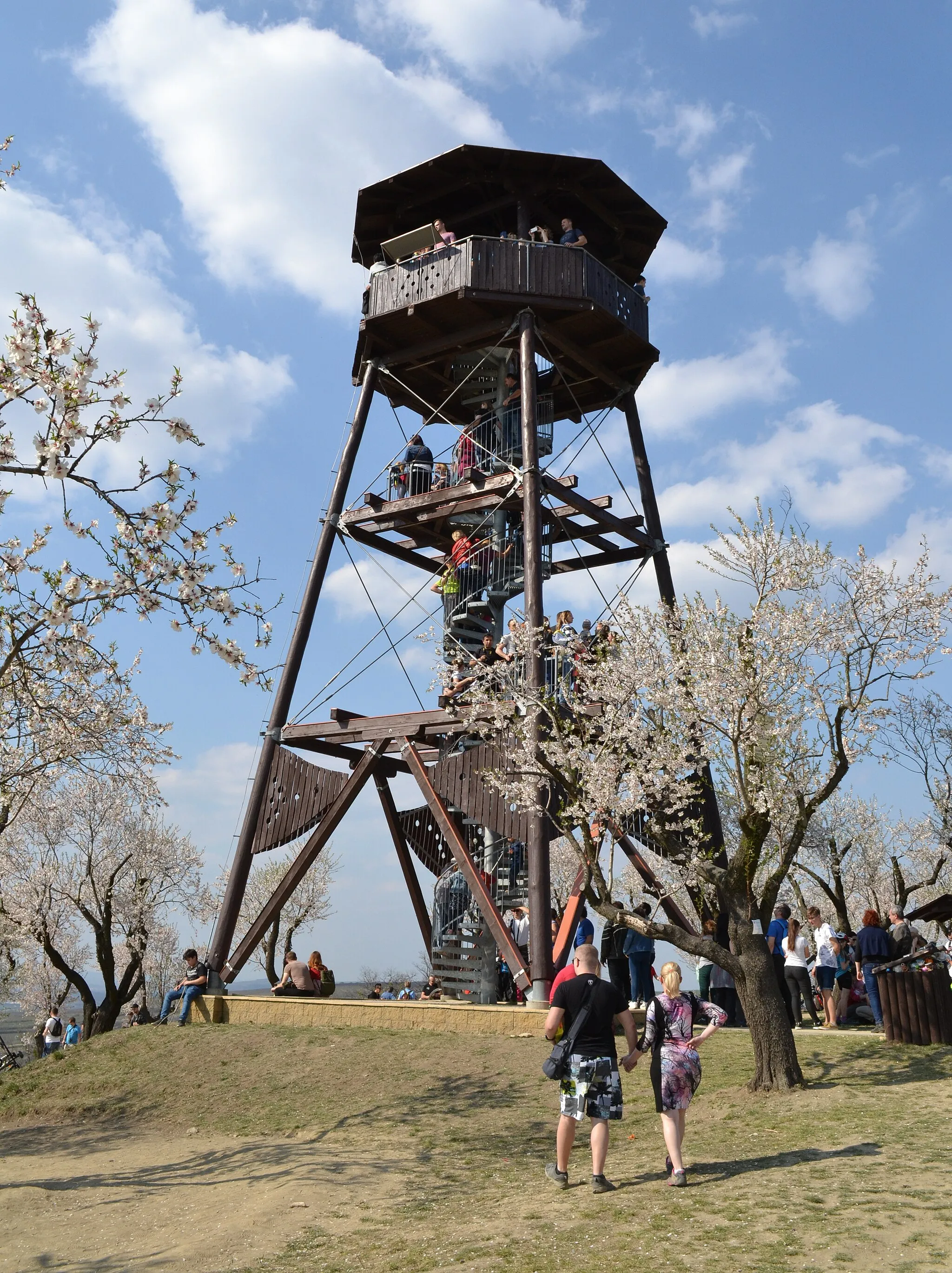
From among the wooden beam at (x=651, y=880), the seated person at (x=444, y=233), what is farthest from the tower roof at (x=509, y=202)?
the wooden beam at (x=651, y=880)

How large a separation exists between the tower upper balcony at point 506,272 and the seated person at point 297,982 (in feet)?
33.0

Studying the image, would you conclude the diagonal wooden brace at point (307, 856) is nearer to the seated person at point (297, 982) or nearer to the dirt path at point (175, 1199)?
the seated person at point (297, 982)

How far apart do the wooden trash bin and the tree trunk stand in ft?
7.68

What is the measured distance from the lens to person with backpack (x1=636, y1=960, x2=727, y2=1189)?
23.6 ft

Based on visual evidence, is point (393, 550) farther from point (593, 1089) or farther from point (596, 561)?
point (593, 1089)

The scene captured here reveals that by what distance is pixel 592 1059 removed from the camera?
7.10 m

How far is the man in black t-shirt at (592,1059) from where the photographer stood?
7.04 meters

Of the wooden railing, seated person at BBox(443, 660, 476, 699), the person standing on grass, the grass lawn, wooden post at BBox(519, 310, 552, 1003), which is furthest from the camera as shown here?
the wooden railing

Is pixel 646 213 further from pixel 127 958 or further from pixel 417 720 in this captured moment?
pixel 127 958

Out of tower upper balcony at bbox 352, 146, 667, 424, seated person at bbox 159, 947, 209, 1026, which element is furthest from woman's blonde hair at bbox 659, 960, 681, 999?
tower upper balcony at bbox 352, 146, 667, 424

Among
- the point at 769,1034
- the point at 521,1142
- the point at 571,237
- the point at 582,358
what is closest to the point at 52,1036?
the point at 521,1142

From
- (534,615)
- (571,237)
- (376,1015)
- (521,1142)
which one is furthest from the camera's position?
(571,237)

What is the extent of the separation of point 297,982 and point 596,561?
29.7 feet

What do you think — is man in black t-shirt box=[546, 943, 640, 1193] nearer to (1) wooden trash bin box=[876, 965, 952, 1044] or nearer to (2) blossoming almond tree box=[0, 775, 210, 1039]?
(1) wooden trash bin box=[876, 965, 952, 1044]
